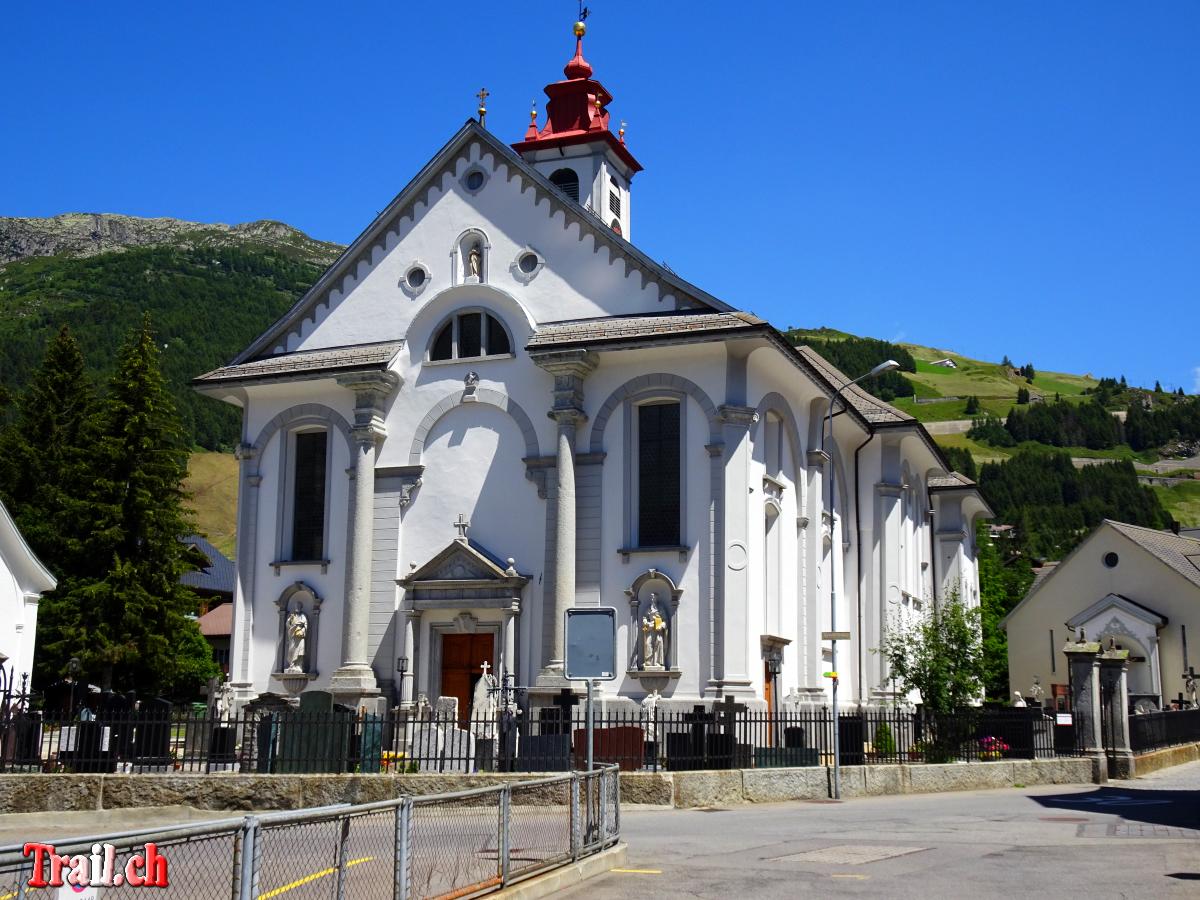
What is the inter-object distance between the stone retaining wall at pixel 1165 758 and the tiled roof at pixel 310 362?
19829mm

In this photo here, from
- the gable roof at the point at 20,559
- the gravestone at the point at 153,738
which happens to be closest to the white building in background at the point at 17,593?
the gable roof at the point at 20,559

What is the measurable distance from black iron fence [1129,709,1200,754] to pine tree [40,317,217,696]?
117 feet

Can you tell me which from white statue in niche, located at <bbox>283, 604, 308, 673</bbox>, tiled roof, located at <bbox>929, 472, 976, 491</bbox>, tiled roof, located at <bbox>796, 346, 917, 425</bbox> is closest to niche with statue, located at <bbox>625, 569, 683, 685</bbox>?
white statue in niche, located at <bbox>283, 604, 308, 673</bbox>

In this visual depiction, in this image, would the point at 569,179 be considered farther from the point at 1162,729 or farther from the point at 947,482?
the point at 1162,729

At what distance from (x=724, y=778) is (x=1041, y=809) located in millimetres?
4918

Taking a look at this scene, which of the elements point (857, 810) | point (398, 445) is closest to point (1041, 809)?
point (857, 810)

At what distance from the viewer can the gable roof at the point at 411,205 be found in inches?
1297

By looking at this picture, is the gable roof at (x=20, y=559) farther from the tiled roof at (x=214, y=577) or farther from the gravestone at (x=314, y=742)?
the tiled roof at (x=214, y=577)

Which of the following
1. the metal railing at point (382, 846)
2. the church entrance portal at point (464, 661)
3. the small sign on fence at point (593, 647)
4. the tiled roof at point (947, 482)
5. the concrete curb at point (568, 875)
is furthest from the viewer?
the tiled roof at point (947, 482)

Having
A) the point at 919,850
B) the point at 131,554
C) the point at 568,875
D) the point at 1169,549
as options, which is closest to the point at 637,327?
the point at 919,850

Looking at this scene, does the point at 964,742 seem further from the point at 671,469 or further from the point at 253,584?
the point at 253,584

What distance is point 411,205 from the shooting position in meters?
34.5

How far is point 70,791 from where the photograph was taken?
66.8 feet

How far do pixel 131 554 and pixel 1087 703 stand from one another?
3791cm
